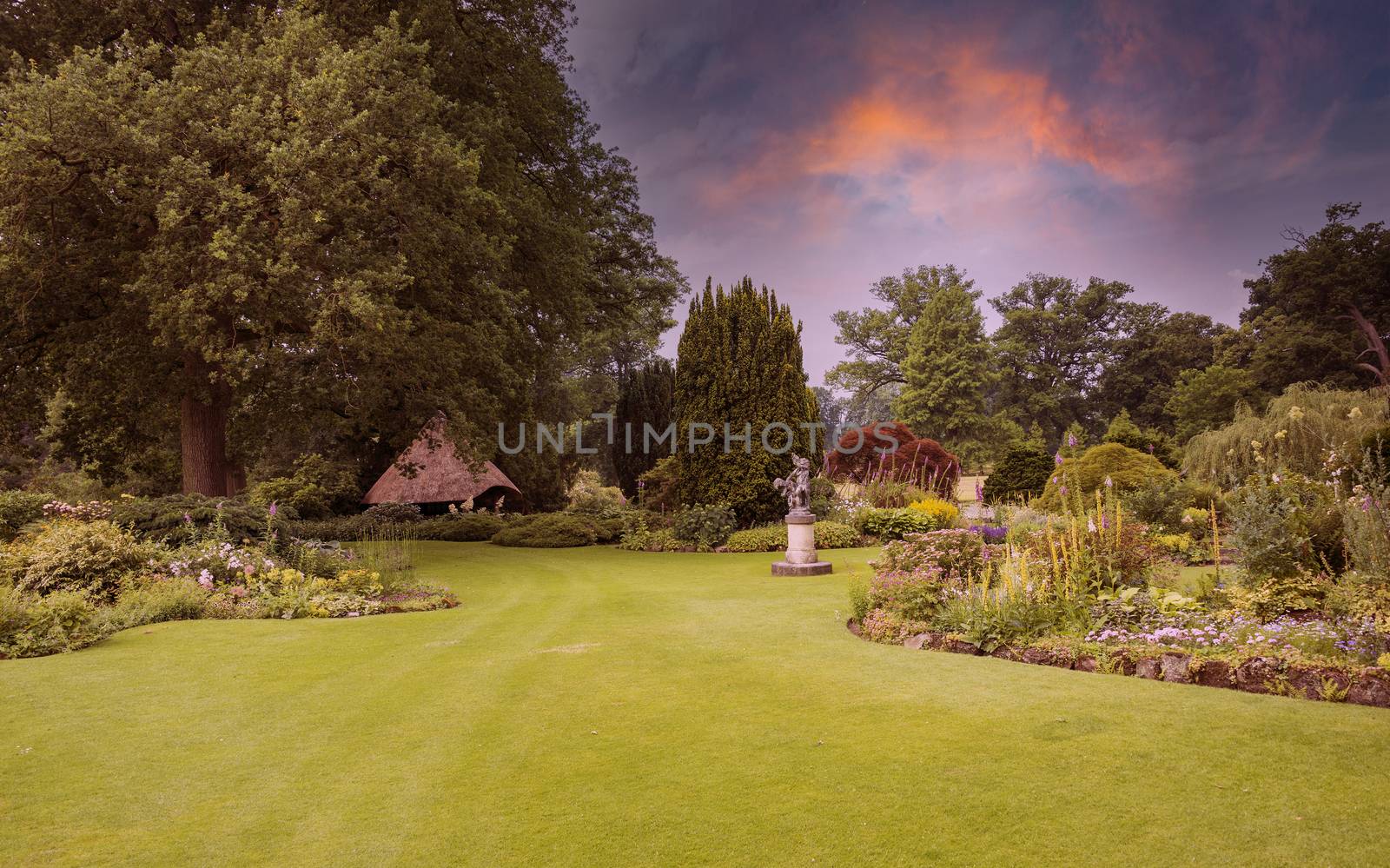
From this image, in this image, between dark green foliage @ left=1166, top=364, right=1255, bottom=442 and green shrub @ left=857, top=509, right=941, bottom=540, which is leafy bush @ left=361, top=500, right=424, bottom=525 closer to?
green shrub @ left=857, top=509, right=941, bottom=540

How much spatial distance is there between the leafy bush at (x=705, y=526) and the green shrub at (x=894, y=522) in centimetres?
275

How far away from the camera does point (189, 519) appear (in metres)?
10.2

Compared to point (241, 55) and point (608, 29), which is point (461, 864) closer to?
point (241, 55)

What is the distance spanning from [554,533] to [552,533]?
2.3 inches

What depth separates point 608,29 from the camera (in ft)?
65.0

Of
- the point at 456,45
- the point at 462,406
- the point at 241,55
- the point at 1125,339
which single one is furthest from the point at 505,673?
the point at 1125,339

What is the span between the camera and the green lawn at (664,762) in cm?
302

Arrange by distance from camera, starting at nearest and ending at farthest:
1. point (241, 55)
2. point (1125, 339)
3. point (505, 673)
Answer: point (505, 673) → point (241, 55) → point (1125, 339)

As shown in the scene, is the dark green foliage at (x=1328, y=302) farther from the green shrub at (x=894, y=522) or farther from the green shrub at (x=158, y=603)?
the green shrub at (x=158, y=603)

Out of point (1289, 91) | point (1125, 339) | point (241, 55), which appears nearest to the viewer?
point (241, 55)

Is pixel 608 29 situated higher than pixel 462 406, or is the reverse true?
pixel 608 29

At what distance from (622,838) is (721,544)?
1249cm

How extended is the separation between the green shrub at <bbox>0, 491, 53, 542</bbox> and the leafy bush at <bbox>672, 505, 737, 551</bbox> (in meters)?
10.6

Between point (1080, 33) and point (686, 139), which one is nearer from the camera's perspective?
point (1080, 33)
